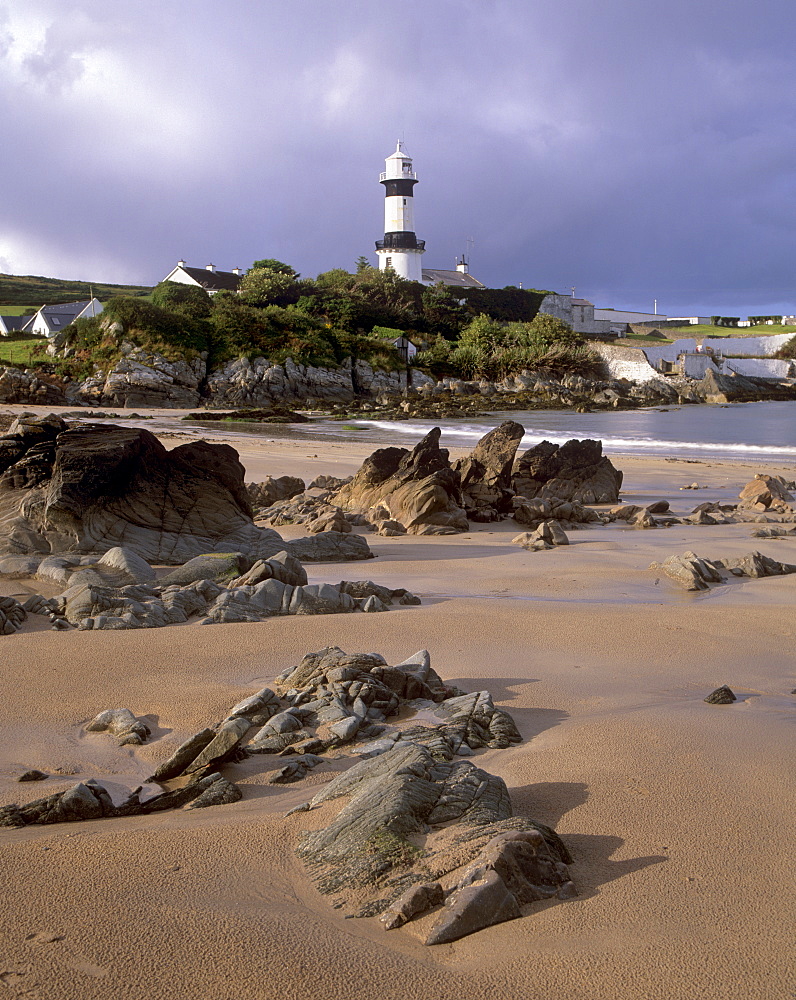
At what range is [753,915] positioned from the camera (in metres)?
2.38

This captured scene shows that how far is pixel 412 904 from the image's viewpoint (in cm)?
239

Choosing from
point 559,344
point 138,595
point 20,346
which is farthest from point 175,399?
point 138,595

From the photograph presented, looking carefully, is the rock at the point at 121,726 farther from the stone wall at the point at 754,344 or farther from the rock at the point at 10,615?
the stone wall at the point at 754,344

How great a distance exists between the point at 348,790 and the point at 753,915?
139 cm

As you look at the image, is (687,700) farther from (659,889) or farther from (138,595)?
(138,595)

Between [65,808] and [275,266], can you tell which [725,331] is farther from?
[65,808]

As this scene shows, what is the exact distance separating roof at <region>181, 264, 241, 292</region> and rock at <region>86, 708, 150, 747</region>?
69.9m

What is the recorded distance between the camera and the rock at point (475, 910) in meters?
2.29

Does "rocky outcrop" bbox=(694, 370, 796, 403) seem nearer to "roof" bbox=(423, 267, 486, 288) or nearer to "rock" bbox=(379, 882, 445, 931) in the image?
"roof" bbox=(423, 267, 486, 288)

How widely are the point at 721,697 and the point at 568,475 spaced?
10239 millimetres

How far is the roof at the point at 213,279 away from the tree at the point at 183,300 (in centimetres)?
1228

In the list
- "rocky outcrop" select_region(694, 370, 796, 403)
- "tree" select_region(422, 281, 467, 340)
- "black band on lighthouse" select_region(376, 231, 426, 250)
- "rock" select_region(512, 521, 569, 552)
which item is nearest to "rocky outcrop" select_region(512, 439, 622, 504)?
"rock" select_region(512, 521, 569, 552)

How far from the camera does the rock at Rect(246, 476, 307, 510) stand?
1321 centimetres

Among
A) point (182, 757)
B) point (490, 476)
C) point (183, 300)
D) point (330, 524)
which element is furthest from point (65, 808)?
point (183, 300)
